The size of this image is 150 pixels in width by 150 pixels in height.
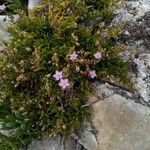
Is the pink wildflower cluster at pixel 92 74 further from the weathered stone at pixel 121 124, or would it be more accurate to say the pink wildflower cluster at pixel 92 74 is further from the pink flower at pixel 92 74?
the weathered stone at pixel 121 124

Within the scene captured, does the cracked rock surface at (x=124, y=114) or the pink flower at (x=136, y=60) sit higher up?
the pink flower at (x=136, y=60)

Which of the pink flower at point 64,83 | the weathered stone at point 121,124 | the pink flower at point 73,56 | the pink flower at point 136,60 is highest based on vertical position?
the pink flower at point 73,56

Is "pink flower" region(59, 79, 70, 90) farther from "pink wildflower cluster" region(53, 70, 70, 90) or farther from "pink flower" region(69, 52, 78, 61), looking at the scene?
"pink flower" region(69, 52, 78, 61)

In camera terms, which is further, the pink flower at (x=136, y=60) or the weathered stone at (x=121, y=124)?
the pink flower at (x=136, y=60)

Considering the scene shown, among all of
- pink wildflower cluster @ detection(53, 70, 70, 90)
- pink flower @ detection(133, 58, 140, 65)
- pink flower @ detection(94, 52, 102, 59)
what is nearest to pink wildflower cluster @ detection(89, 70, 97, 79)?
pink flower @ detection(94, 52, 102, 59)

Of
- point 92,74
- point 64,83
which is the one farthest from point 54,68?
point 92,74

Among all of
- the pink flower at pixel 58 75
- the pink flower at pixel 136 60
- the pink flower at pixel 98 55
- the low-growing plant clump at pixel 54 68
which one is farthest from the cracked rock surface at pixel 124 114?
the pink flower at pixel 58 75

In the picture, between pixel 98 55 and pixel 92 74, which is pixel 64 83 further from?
pixel 98 55

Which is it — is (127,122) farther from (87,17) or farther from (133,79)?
(87,17)
